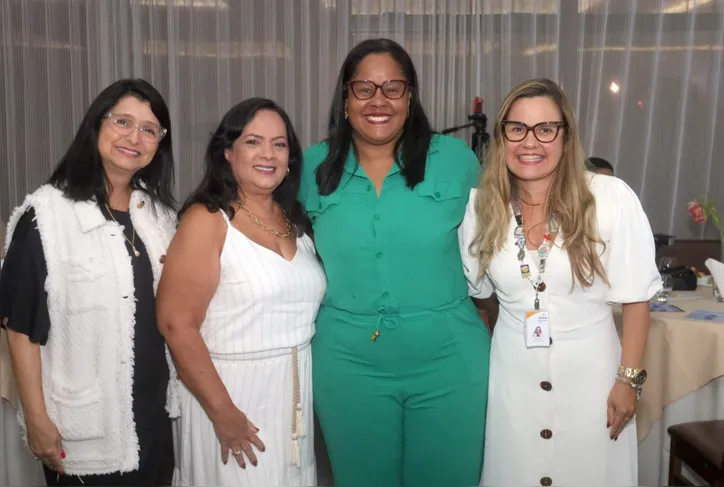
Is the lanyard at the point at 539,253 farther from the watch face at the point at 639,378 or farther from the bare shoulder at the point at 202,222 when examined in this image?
the bare shoulder at the point at 202,222

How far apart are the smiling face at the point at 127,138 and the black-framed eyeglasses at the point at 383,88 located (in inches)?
25.2

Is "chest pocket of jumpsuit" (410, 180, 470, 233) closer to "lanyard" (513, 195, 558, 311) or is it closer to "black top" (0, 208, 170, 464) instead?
"lanyard" (513, 195, 558, 311)

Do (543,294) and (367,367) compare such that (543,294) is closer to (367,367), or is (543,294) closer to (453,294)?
(453,294)

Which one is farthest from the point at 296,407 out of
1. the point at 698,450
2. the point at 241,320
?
the point at 698,450

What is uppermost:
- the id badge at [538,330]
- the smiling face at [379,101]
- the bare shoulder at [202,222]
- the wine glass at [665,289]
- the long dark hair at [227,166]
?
the smiling face at [379,101]

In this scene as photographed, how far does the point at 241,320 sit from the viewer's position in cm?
178

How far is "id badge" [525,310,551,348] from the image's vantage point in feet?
5.78

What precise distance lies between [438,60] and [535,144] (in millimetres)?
3108

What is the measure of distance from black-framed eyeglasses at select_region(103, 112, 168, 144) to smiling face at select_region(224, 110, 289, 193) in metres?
0.22

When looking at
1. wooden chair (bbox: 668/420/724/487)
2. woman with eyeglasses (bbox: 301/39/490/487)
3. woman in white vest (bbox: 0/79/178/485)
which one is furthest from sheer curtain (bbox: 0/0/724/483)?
woman in white vest (bbox: 0/79/178/485)

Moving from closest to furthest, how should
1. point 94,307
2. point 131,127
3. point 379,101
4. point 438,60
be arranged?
point 94,307 < point 131,127 < point 379,101 < point 438,60

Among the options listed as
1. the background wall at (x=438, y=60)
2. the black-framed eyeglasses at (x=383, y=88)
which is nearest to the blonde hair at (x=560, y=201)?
the black-framed eyeglasses at (x=383, y=88)

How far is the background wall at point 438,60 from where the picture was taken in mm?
4676

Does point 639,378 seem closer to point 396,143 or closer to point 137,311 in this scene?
point 396,143
